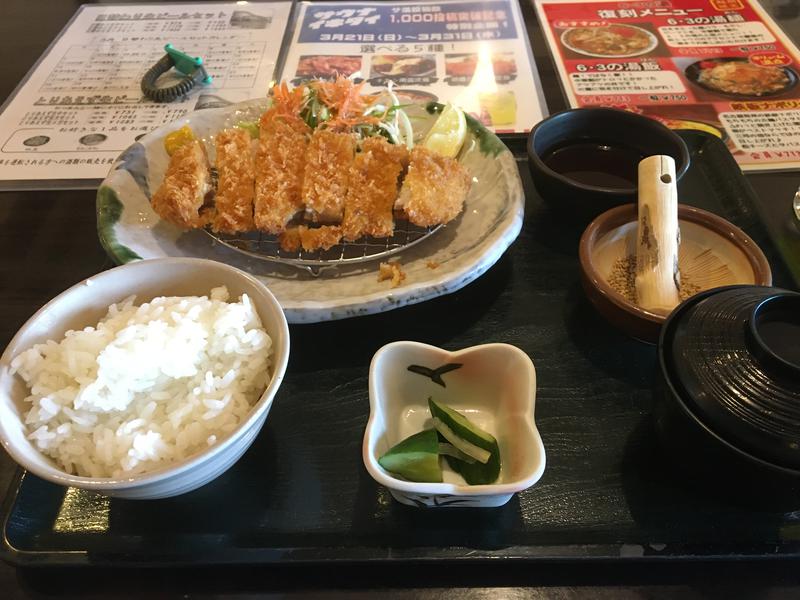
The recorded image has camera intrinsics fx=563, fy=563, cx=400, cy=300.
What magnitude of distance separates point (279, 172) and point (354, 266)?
1.37ft

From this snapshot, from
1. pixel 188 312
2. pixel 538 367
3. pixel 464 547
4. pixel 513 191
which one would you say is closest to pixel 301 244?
pixel 188 312

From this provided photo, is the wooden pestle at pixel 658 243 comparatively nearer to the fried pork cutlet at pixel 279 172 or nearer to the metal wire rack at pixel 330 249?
the metal wire rack at pixel 330 249

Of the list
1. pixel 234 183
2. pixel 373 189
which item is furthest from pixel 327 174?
pixel 234 183

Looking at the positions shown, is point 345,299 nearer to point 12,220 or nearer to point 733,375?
point 733,375

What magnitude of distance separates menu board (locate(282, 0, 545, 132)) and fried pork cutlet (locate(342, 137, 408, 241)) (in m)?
0.73

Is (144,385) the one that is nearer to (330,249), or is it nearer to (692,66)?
(330,249)

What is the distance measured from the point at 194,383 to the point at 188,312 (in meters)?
0.17

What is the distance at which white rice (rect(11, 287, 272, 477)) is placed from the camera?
3.79ft

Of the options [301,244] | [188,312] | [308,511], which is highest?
[188,312]

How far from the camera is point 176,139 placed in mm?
2100

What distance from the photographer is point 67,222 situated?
2.10 meters

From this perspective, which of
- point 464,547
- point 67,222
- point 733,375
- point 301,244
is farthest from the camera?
point 67,222

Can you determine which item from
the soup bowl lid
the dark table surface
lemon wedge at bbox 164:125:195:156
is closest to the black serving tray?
the dark table surface

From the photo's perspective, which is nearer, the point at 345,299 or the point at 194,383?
the point at 194,383
